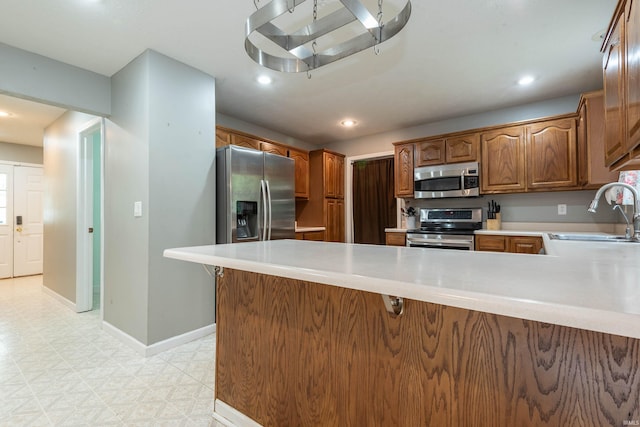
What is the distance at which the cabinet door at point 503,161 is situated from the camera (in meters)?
3.54

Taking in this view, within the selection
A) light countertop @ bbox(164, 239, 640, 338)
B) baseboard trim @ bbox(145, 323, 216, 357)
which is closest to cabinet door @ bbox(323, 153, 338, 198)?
baseboard trim @ bbox(145, 323, 216, 357)

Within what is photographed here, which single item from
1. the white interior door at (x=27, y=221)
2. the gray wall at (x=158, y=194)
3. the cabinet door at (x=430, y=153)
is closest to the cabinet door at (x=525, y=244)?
the cabinet door at (x=430, y=153)

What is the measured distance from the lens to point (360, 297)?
3.93 ft

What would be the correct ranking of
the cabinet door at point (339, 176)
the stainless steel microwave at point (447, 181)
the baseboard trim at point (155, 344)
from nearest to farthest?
the baseboard trim at point (155, 344)
the stainless steel microwave at point (447, 181)
the cabinet door at point (339, 176)

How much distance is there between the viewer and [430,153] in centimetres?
414

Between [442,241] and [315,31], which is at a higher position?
[315,31]

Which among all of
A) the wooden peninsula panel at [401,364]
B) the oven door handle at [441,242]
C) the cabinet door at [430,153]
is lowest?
the wooden peninsula panel at [401,364]

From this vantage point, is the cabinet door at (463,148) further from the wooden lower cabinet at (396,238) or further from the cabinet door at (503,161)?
the wooden lower cabinet at (396,238)

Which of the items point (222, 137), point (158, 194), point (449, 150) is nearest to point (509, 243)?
point (449, 150)

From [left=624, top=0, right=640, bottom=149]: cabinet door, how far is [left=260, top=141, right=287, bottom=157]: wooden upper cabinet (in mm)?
3432

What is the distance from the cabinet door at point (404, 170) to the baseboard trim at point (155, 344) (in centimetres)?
301

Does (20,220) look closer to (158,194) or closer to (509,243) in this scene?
(158,194)

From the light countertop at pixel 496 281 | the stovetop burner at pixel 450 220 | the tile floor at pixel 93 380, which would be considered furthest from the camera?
the stovetop burner at pixel 450 220

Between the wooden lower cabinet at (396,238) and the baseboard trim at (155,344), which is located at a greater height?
the wooden lower cabinet at (396,238)
